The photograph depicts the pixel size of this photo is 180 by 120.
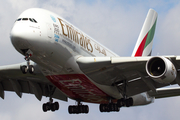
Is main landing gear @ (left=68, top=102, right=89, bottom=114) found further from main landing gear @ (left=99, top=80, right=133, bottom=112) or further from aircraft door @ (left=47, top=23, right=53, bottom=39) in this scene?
aircraft door @ (left=47, top=23, right=53, bottom=39)

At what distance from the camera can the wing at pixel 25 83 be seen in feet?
83.3

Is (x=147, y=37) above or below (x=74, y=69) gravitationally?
above

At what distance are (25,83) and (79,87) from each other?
7.09 meters

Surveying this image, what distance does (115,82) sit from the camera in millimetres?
25375

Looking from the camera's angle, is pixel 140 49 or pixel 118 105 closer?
pixel 118 105

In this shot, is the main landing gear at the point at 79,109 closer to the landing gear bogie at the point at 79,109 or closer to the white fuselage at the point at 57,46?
the landing gear bogie at the point at 79,109

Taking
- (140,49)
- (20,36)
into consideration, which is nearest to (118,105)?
(140,49)

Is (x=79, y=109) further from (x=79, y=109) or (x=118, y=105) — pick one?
(x=118, y=105)

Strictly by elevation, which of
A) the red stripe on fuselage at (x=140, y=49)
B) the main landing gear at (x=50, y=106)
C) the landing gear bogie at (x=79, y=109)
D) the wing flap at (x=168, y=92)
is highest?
the red stripe on fuselage at (x=140, y=49)

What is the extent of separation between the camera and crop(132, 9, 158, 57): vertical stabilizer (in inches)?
1387

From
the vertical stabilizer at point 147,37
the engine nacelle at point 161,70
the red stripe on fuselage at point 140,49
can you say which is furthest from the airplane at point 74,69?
the vertical stabilizer at point 147,37

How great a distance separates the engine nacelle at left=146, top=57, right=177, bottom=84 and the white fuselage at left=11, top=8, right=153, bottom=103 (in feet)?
14.7

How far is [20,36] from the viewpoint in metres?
18.7

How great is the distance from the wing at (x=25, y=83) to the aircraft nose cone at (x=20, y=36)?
5.04 metres
